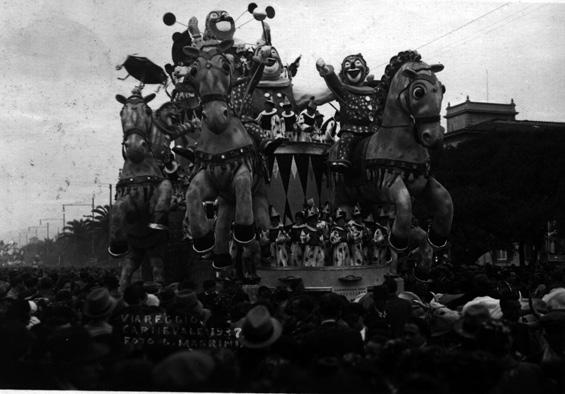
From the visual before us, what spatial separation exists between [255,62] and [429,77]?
9.63 feet

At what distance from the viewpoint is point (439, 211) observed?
12.4 meters

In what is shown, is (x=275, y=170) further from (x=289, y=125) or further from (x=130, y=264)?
(x=130, y=264)

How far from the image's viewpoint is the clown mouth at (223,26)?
14.1m

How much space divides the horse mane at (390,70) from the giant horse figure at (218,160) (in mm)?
2218

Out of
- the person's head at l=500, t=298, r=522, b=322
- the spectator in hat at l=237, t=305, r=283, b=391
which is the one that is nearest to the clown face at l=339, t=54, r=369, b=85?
the person's head at l=500, t=298, r=522, b=322

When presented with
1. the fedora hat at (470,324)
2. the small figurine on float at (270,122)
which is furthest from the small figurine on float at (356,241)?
the fedora hat at (470,324)

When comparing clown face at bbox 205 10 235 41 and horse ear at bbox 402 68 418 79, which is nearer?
horse ear at bbox 402 68 418 79

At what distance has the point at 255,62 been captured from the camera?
→ 1288 cm

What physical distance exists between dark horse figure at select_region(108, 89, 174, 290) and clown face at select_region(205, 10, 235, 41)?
66.2 inches

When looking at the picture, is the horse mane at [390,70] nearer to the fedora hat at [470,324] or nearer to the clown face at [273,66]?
the clown face at [273,66]

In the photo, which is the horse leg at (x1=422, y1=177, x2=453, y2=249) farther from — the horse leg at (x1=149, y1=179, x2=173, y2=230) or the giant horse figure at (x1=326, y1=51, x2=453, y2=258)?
the horse leg at (x1=149, y1=179, x2=173, y2=230)

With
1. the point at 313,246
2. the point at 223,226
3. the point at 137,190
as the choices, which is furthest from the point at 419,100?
the point at 137,190

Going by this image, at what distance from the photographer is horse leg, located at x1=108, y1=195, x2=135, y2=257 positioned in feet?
45.2

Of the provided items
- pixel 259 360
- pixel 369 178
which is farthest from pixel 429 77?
pixel 259 360
